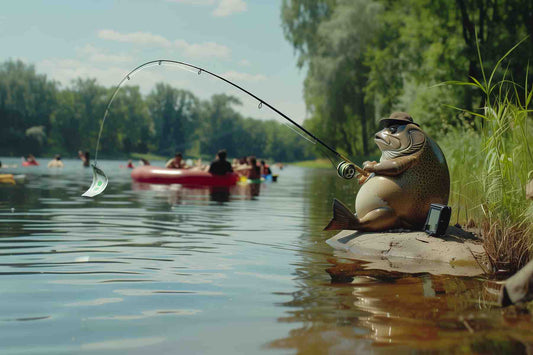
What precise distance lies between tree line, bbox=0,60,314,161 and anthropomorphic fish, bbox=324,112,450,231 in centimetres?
5678

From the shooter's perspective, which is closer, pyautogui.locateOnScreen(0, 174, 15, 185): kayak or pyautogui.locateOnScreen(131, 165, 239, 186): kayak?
pyautogui.locateOnScreen(0, 174, 15, 185): kayak

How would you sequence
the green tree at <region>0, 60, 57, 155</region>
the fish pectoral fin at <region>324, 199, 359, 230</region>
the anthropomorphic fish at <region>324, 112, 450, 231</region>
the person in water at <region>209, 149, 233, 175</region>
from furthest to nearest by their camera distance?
the green tree at <region>0, 60, 57, 155</region>, the person in water at <region>209, 149, 233, 175</region>, the fish pectoral fin at <region>324, 199, 359, 230</region>, the anthropomorphic fish at <region>324, 112, 450, 231</region>

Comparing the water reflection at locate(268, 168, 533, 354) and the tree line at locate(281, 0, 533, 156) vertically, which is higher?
the tree line at locate(281, 0, 533, 156)

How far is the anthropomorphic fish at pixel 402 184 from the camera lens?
7969 millimetres

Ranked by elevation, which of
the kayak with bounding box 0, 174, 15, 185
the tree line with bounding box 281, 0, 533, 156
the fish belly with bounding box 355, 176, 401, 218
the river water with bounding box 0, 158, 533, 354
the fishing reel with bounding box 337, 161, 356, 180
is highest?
the tree line with bounding box 281, 0, 533, 156

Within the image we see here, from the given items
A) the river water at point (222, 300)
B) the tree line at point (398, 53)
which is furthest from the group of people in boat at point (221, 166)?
the river water at point (222, 300)

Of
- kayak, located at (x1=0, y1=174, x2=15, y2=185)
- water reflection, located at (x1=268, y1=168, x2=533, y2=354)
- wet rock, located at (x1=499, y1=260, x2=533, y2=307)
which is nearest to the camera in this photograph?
water reflection, located at (x1=268, y1=168, x2=533, y2=354)

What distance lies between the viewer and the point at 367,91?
37531 mm

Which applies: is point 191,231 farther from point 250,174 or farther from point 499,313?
point 250,174

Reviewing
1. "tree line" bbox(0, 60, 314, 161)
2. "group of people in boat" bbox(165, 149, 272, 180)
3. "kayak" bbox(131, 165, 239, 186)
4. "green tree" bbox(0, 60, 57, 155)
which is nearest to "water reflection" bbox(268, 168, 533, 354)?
"group of people in boat" bbox(165, 149, 272, 180)

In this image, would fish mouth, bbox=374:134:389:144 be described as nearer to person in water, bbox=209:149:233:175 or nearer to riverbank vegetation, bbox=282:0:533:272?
riverbank vegetation, bbox=282:0:533:272

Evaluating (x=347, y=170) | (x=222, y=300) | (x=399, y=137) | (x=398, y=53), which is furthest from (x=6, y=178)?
(x=398, y=53)

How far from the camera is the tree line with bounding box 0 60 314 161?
9150 cm

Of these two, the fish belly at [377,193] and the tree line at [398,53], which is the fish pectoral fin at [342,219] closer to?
the fish belly at [377,193]
